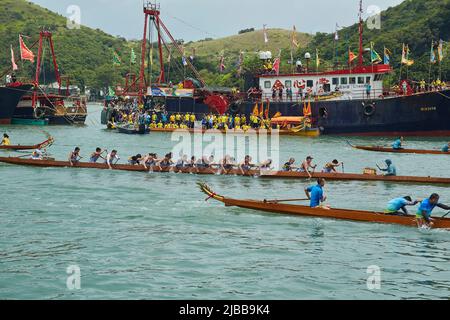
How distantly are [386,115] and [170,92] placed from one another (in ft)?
87.6

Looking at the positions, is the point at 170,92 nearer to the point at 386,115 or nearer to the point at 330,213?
the point at 386,115

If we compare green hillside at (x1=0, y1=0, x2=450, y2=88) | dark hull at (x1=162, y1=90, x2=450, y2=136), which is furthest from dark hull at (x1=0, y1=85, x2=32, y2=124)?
dark hull at (x1=162, y1=90, x2=450, y2=136)

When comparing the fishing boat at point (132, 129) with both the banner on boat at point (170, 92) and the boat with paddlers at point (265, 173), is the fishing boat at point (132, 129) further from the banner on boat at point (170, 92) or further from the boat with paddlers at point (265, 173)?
the boat with paddlers at point (265, 173)

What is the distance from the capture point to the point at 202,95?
8119 cm

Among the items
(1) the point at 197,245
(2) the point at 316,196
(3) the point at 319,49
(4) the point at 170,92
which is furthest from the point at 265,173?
(3) the point at 319,49

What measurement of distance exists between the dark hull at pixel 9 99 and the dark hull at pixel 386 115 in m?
33.5

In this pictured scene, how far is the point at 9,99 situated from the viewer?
86688 mm

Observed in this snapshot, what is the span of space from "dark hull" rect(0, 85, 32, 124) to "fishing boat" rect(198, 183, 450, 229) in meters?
63.6

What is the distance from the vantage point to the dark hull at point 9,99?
281ft

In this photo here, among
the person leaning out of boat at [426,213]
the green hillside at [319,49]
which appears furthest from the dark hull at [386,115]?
the person leaning out of boat at [426,213]

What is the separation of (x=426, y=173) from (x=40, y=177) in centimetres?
2402

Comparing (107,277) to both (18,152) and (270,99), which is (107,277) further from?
(270,99)

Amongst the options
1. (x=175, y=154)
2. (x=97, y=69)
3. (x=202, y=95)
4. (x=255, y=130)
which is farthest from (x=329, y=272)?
(x=97, y=69)

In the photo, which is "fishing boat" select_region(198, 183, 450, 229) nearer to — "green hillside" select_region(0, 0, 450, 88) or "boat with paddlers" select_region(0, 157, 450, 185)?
"boat with paddlers" select_region(0, 157, 450, 185)
